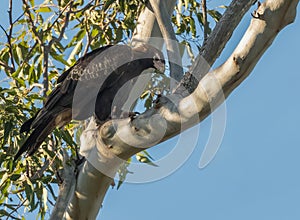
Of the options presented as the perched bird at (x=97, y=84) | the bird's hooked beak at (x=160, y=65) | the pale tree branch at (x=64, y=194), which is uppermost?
the bird's hooked beak at (x=160, y=65)

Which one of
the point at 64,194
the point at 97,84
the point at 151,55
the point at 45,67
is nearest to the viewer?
the point at 64,194

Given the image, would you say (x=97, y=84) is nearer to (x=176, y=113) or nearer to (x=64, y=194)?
Result: (x=64, y=194)

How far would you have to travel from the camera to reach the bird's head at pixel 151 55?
17.9ft

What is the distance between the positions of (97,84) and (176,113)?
216 cm

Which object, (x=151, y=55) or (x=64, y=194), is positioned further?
(x=151, y=55)

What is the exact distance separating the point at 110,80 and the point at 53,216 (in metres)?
1.50

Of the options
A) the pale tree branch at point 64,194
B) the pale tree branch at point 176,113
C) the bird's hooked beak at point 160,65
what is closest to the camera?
the pale tree branch at point 176,113

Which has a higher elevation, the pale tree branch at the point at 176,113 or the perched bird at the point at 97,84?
the pale tree branch at the point at 176,113

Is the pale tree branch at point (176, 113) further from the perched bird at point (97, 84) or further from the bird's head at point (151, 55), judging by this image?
the bird's head at point (151, 55)

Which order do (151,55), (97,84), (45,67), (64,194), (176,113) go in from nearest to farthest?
(176,113) → (64,194) → (45,67) → (151,55) → (97,84)

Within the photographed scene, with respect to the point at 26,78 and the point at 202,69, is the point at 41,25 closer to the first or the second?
the point at 26,78

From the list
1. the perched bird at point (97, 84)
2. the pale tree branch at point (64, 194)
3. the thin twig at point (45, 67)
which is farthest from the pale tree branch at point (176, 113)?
the thin twig at point (45, 67)

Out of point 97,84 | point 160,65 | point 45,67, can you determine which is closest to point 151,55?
point 160,65

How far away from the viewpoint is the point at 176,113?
3.71m
